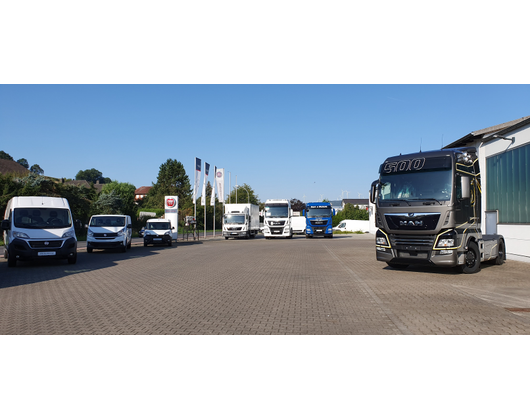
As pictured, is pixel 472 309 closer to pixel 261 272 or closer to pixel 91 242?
pixel 261 272

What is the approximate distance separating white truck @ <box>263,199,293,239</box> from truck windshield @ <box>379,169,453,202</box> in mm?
24989

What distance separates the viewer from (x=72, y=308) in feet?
25.3

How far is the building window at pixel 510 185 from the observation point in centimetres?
1580

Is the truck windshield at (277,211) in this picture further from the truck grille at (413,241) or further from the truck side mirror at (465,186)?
the truck side mirror at (465,186)

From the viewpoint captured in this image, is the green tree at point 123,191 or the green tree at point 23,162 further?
the green tree at point 23,162

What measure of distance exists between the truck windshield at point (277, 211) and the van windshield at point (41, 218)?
2319 centimetres

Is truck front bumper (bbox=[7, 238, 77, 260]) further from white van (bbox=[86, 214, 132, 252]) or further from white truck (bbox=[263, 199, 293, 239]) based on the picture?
white truck (bbox=[263, 199, 293, 239])

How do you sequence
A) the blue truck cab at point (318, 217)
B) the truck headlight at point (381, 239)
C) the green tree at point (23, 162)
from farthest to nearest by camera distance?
1. the green tree at point (23, 162)
2. the blue truck cab at point (318, 217)
3. the truck headlight at point (381, 239)

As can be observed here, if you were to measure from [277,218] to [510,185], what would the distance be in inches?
897

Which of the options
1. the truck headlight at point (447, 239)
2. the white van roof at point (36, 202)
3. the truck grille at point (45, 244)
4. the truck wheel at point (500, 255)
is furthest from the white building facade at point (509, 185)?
the white van roof at point (36, 202)

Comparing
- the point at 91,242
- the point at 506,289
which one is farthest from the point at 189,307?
the point at 91,242

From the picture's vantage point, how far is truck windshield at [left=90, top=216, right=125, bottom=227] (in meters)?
22.3

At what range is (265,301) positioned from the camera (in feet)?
27.2

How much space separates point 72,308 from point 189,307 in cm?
208
